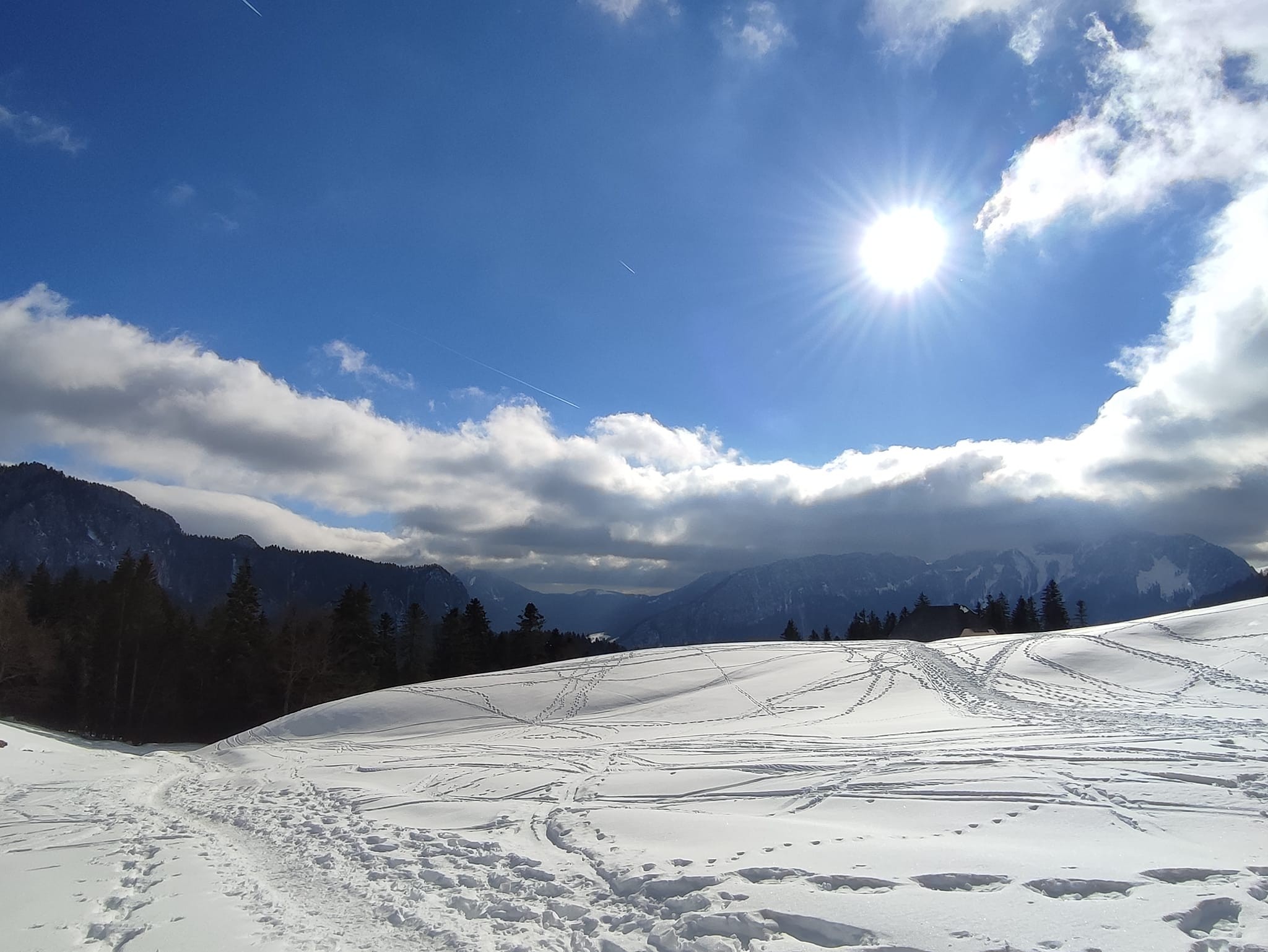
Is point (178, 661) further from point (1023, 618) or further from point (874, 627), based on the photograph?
point (874, 627)

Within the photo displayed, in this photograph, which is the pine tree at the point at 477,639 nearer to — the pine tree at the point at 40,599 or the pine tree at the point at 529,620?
the pine tree at the point at 529,620

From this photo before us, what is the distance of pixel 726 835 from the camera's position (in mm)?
7672

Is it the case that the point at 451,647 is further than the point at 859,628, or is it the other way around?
the point at 859,628

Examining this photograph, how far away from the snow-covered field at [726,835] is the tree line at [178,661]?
922 inches

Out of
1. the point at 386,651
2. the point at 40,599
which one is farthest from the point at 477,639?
the point at 40,599

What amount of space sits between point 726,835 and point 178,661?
49.6 metres

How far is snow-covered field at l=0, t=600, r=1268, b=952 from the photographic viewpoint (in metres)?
5.27

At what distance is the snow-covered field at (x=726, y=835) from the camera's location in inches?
207

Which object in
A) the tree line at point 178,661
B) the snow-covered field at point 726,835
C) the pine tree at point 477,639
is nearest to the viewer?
the snow-covered field at point 726,835

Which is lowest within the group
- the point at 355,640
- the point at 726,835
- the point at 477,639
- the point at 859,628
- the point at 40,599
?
the point at 859,628

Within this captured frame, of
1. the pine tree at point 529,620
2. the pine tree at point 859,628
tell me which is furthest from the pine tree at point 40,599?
the pine tree at point 859,628

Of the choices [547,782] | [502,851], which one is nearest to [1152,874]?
[502,851]

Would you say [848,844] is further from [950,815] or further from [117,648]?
[117,648]

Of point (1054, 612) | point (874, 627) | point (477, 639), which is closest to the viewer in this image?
point (477, 639)
